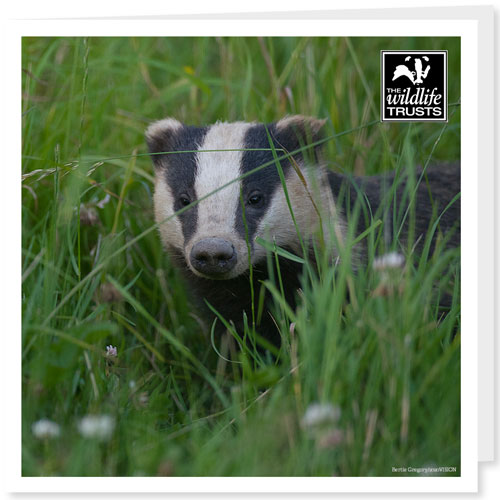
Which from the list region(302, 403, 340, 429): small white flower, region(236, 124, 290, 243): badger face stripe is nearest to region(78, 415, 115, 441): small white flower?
region(302, 403, 340, 429): small white flower

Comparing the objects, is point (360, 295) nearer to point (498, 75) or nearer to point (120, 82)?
point (498, 75)

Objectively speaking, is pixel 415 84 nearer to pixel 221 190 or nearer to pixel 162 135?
pixel 221 190

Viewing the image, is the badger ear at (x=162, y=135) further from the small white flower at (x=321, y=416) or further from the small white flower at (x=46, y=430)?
the small white flower at (x=321, y=416)

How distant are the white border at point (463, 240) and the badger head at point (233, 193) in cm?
44

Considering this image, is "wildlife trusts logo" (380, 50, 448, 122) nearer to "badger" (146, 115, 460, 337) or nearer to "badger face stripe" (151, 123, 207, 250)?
"badger" (146, 115, 460, 337)

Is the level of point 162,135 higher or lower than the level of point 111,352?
higher

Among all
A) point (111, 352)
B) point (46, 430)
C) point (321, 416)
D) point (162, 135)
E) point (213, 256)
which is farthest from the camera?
point (162, 135)

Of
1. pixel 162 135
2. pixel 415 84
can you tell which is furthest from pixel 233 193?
pixel 415 84

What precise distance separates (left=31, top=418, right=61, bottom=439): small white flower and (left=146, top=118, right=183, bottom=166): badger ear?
1304 millimetres

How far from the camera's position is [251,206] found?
2.66m

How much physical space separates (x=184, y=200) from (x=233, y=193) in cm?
26

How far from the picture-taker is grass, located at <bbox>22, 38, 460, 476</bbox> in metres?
2.05

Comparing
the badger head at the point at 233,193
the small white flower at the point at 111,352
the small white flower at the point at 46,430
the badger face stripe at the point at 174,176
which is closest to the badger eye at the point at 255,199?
the badger head at the point at 233,193
